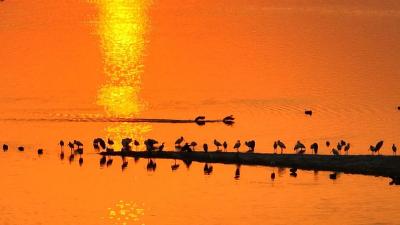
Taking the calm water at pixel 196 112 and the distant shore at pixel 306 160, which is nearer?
the calm water at pixel 196 112

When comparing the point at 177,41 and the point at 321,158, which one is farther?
the point at 177,41

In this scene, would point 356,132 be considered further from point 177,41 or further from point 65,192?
point 177,41

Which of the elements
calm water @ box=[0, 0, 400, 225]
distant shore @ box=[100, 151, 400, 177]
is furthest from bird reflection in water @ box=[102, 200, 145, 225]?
distant shore @ box=[100, 151, 400, 177]

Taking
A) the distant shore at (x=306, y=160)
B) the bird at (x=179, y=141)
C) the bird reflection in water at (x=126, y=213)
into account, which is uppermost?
the bird at (x=179, y=141)

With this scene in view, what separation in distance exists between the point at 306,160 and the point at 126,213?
16999 millimetres

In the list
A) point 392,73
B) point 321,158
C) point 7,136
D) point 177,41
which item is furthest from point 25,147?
point 177,41

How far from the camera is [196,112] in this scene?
11850cm

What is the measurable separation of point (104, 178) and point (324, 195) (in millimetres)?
12813

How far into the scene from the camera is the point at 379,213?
246ft

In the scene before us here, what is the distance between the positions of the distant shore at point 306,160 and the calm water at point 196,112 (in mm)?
1059

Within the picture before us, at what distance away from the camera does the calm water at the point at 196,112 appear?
3029 inches

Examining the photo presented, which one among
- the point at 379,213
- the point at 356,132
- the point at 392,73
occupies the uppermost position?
the point at 392,73

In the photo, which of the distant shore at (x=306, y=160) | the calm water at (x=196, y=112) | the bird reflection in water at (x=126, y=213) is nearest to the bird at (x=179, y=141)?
the distant shore at (x=306, y=160)

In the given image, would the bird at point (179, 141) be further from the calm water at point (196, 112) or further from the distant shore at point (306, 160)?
the calm water at point (196, 112)
